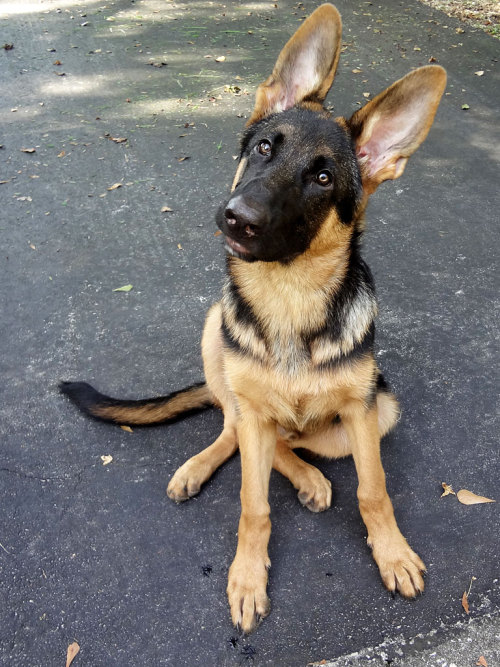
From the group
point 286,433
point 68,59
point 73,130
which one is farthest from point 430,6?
point 286,433

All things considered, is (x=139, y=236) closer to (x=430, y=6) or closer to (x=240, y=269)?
(x=240, y=269)

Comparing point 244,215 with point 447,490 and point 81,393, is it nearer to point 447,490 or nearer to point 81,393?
point 81,393

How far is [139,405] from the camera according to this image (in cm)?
331

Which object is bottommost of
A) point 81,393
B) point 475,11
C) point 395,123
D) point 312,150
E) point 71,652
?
point 71,652

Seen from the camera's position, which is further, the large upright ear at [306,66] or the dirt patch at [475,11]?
the dirt patch at [475,11]

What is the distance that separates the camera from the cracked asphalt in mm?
2541

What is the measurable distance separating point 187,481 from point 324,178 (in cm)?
173

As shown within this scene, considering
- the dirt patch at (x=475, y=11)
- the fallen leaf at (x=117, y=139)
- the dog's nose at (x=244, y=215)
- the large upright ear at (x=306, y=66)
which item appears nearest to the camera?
the dog's nose at (x=244, y=215)

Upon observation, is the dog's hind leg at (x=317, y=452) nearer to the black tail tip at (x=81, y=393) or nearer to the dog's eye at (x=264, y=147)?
the black tail tip at (x=81, y=393)

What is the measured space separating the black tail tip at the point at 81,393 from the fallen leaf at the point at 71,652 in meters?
1.26

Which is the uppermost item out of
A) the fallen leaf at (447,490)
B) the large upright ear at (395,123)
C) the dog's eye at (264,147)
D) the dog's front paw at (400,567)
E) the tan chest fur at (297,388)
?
the large upright ear at (395,123)

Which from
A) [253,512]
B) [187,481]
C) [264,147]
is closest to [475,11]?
[264,147]

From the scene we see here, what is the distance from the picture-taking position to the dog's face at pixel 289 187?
224 centimetres

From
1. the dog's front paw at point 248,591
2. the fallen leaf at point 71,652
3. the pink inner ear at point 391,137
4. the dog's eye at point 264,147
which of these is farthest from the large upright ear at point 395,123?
the fallen leaf at point 71,652
